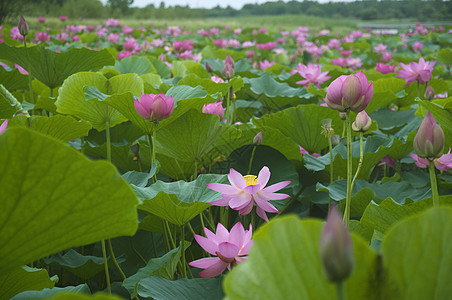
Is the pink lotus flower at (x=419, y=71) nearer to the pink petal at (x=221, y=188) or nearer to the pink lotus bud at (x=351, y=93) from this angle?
the pink lotus bud at (x=351, y=93)

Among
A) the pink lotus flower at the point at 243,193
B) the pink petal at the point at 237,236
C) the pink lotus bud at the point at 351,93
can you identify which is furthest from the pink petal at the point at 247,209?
the pink lotus bud at the point at 351,93

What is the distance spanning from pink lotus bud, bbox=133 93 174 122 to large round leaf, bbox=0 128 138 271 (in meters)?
0.40

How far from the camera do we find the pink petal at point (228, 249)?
0.61 m

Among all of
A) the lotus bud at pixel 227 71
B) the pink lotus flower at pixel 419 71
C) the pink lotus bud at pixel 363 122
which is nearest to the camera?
the pink lotus bud at pixel 363 122

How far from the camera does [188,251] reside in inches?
39.5

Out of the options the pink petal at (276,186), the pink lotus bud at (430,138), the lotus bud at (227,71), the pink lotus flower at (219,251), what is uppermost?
the lotus bud at (227,71)

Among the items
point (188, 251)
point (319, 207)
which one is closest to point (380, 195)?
point (319, 207)

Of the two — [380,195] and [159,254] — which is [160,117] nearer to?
[159,254]

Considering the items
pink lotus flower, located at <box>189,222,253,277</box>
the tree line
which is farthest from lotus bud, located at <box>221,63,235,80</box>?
the tree line

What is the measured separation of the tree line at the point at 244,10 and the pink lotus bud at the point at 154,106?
7.20 meters

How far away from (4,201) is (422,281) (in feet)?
1.33

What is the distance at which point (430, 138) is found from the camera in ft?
1.89

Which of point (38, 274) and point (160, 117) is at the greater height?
point (160, 117)

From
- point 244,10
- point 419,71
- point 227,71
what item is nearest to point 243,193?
point 227,71
